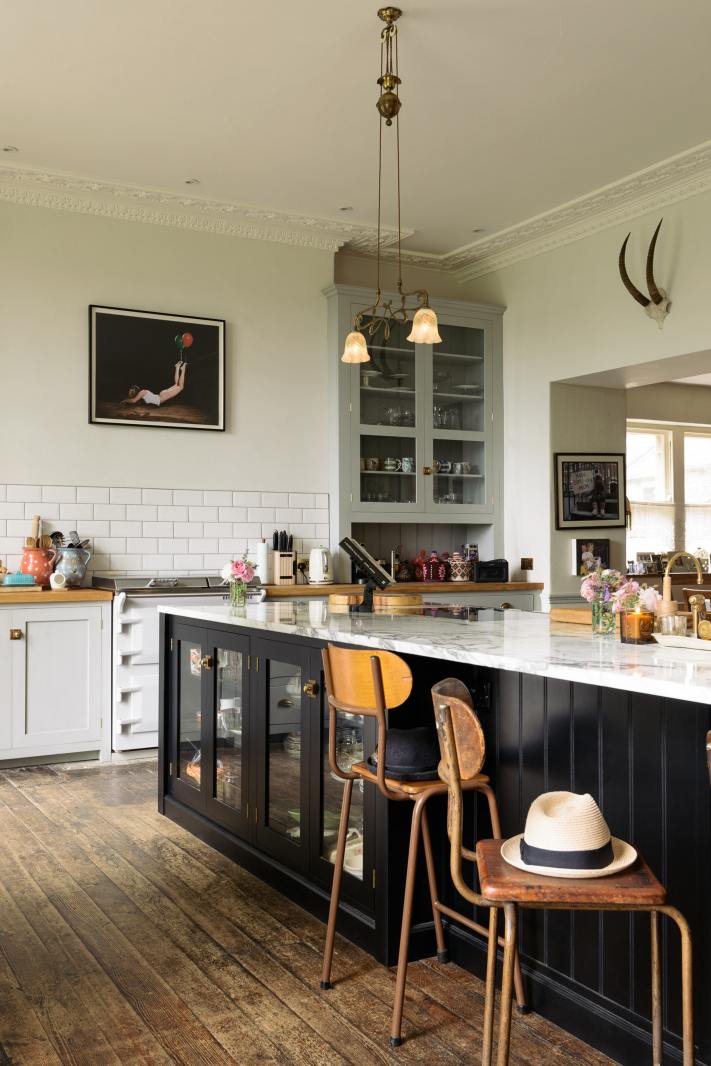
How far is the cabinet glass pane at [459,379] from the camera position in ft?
22.8

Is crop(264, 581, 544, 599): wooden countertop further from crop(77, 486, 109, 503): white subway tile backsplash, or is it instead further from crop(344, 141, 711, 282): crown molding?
crop(344, 141, 711, 282): crown molding

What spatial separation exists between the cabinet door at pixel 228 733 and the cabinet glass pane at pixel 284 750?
20 cm

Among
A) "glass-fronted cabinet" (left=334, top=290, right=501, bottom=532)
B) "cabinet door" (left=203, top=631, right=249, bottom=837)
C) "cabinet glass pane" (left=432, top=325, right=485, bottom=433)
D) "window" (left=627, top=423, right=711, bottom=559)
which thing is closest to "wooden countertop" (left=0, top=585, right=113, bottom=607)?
"cabinet door" (left=203, top=631, right=249, bottom=837)

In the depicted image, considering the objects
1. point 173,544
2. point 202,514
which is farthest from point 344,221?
point 173,544

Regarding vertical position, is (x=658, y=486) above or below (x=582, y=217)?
below

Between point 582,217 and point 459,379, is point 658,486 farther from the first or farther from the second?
point 582,217

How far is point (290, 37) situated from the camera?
163 inches

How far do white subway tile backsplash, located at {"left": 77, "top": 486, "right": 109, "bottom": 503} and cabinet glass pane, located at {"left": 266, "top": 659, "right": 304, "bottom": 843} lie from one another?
2865 millimetres

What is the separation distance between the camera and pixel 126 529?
6.00 metres

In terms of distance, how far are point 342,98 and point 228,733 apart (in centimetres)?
305

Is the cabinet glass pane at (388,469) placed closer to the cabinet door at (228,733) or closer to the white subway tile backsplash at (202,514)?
the white subway tile backsplash at (202,514)

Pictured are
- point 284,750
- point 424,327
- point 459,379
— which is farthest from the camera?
point 459,379

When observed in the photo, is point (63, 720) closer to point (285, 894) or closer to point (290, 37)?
point (285, 894)

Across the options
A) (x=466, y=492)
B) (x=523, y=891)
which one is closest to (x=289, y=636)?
(x=523, y=891)
